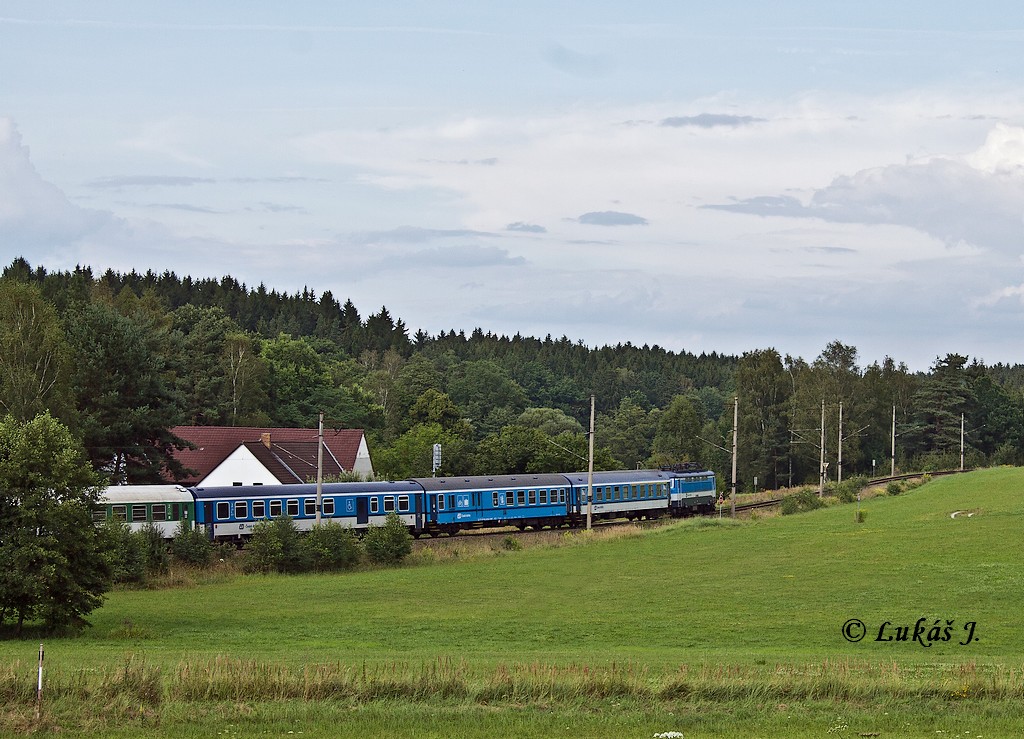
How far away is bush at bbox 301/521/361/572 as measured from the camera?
51.3 m

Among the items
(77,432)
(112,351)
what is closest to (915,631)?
(77,432)

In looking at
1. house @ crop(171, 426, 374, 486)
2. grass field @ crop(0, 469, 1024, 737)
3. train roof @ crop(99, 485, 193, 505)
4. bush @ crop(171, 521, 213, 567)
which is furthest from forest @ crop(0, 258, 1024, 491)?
grass field @ crop(0, 469, 1024, 737)

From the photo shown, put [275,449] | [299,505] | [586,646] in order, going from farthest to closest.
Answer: [275,449], [299,505], [586,646]

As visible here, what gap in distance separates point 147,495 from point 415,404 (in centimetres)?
7649

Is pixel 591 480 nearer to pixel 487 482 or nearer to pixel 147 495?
pixel 487 482

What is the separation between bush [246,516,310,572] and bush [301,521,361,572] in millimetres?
331

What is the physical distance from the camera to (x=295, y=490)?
193ft

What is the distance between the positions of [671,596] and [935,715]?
20.8 meters

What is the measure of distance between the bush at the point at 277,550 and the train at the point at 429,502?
11.1ft

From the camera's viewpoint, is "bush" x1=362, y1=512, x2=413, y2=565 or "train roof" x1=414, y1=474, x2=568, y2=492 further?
"train roof" x1=414, y1=474, x2=568, y2=492

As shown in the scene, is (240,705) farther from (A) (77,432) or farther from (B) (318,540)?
(A) (77,432)

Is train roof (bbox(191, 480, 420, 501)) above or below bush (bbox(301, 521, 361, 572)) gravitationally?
above

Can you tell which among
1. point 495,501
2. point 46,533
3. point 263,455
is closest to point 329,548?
point 495,501

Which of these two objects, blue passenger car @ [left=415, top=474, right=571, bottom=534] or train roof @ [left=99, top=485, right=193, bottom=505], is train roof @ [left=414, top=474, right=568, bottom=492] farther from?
train roof @ [left=99, top=485, right=193, bottom=505]
